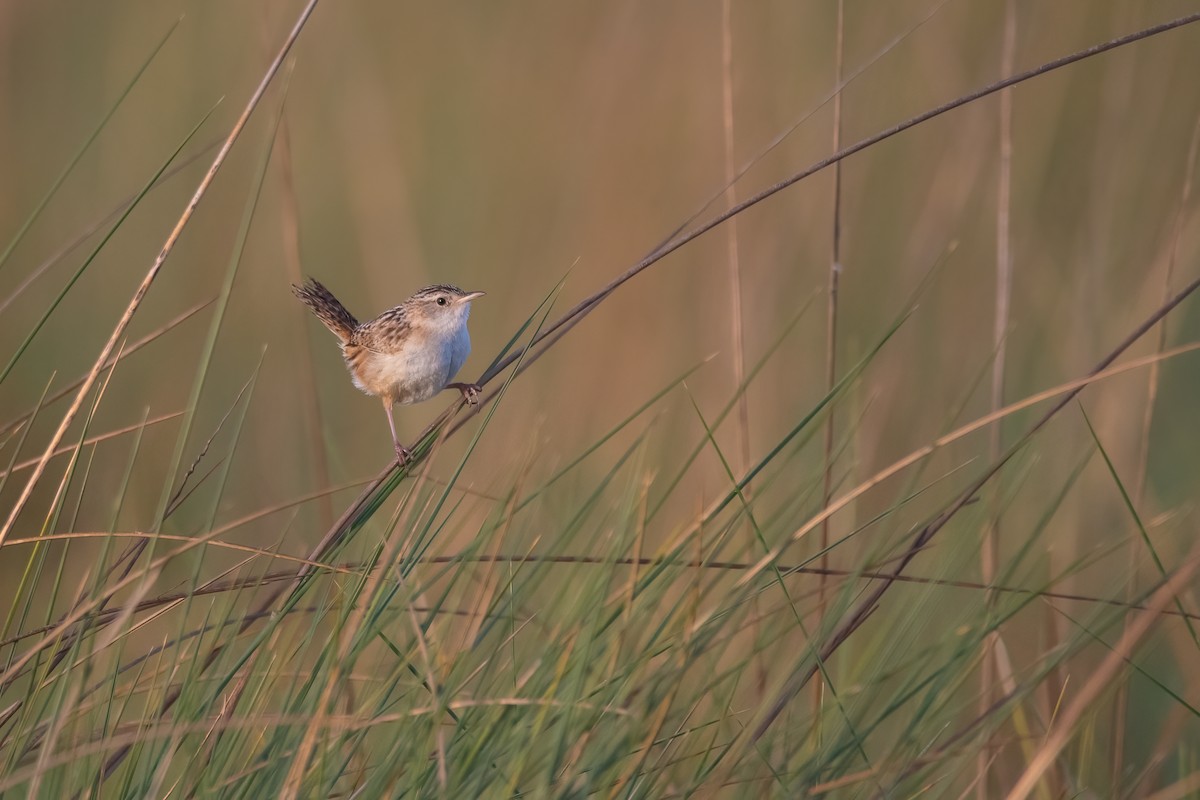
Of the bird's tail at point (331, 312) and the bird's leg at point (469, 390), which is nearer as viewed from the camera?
the bird's leg at point (469, 390)

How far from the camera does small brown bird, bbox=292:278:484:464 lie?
3.39 meters

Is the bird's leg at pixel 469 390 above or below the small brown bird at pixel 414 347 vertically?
below

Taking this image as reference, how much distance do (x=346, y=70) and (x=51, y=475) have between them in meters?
2.32

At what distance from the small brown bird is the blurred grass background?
0.62 metres

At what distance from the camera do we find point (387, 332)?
360 centimetres

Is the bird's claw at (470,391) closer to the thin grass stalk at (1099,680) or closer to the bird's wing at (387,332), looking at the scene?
the bird's wing at (387,332)

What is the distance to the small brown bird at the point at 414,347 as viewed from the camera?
339 cm

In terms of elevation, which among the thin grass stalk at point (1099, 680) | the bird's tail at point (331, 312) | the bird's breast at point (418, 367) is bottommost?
the thin grass stalk at point (1099, 680)

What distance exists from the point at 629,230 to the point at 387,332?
1.91m

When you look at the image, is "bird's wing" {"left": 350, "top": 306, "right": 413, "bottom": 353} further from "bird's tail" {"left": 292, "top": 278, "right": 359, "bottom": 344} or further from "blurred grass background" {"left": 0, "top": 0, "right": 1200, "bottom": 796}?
"blurred grass background" {"left": 0, "top": 0, "right": 1200, "bottom": 796}

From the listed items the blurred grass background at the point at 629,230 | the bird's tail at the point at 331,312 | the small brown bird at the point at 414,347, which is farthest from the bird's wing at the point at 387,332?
the blurred grass background at the point at 629,230

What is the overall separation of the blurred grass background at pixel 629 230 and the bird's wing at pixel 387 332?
631mm

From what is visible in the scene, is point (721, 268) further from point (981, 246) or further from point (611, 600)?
point (611, 600)

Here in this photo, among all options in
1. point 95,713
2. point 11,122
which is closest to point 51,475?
point 11,122
